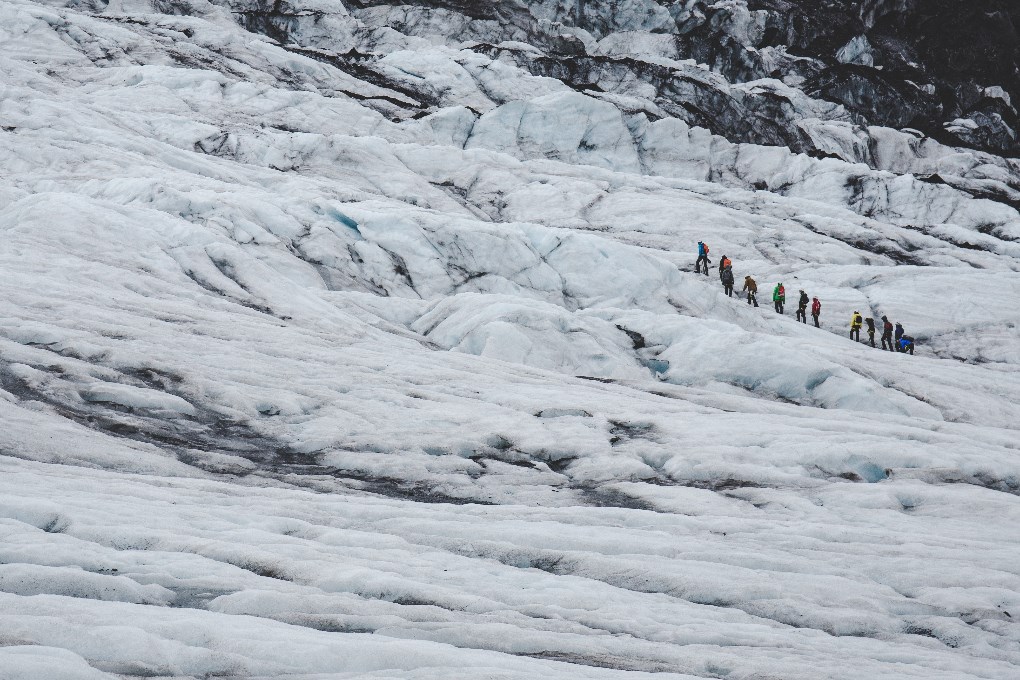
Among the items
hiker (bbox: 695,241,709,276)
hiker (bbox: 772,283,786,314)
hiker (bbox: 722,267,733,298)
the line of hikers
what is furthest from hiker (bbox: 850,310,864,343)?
hiker (bbox: 695,241,709,276)

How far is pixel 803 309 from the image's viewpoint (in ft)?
115

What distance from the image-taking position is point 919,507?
1388 centimetres

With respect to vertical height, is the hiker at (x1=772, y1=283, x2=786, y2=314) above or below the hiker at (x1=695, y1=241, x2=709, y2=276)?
below

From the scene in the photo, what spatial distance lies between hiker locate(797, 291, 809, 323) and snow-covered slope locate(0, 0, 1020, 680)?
162 centimetres

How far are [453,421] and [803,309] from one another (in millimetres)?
23878

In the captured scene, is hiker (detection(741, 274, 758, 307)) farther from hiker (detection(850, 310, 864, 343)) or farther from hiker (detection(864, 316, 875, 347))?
hiker (detection(864, 316, 875, 347))

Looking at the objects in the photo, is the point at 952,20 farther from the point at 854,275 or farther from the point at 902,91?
the point at 854,275

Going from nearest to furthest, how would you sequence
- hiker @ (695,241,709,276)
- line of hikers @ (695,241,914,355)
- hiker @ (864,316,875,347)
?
line of hikers @ (695,241,914,355)
hiker @ (864,316,875,347)
hiker @ (695,241,709,276)

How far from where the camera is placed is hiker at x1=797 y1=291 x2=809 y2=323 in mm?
34531

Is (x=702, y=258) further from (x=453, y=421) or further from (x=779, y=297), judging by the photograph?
(x=453, y=421)

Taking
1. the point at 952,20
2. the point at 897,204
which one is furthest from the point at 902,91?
the point at 897,204

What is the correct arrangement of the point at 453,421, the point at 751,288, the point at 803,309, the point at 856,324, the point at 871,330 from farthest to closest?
the point at 751,288 < the point at 803,309 < the point at 856,324 < the point at 871,330 < the point at 453,421

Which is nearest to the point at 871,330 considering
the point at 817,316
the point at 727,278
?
the point at 817,316

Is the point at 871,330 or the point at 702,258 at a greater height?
the point at 702,258
